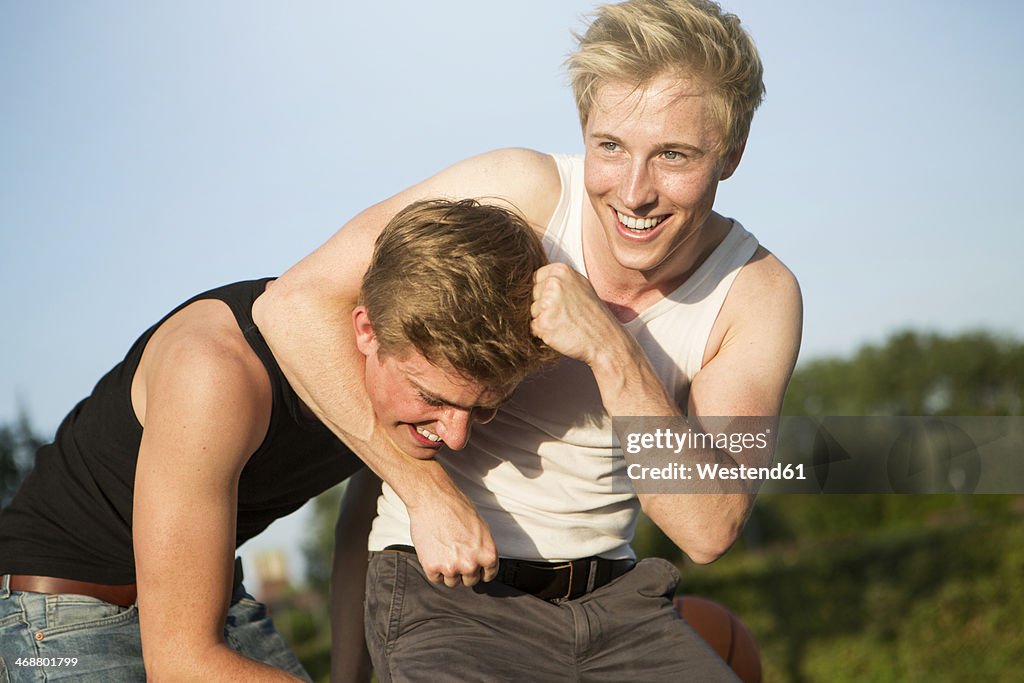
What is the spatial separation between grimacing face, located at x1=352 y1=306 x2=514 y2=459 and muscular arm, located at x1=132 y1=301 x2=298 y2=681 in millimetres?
363

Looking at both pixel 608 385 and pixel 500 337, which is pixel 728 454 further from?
pixel 500 337

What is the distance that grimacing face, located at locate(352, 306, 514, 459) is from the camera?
2543mm

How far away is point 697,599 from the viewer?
4.49 meters

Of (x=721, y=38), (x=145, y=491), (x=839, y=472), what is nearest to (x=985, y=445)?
(x=839, y=472)

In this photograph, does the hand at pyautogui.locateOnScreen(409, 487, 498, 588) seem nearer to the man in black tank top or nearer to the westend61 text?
the man in black tank top

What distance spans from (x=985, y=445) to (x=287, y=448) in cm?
316

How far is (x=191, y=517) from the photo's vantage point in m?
2.68

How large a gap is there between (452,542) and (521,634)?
411mm

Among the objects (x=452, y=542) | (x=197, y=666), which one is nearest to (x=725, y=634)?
(x=452, y=542)

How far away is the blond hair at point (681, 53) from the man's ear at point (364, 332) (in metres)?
0.85

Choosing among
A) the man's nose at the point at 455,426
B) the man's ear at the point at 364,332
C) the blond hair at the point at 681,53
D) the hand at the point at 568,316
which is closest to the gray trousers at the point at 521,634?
the man's nose at the point at 455,426

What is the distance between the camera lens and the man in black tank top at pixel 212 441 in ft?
8.34

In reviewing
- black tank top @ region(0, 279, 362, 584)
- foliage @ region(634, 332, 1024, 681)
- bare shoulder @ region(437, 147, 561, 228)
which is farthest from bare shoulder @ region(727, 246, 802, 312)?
foliage @ region(634, 332, 1024, 681)

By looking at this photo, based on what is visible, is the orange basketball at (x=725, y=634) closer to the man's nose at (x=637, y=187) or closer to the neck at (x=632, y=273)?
the neck at (x=632, y=273)
